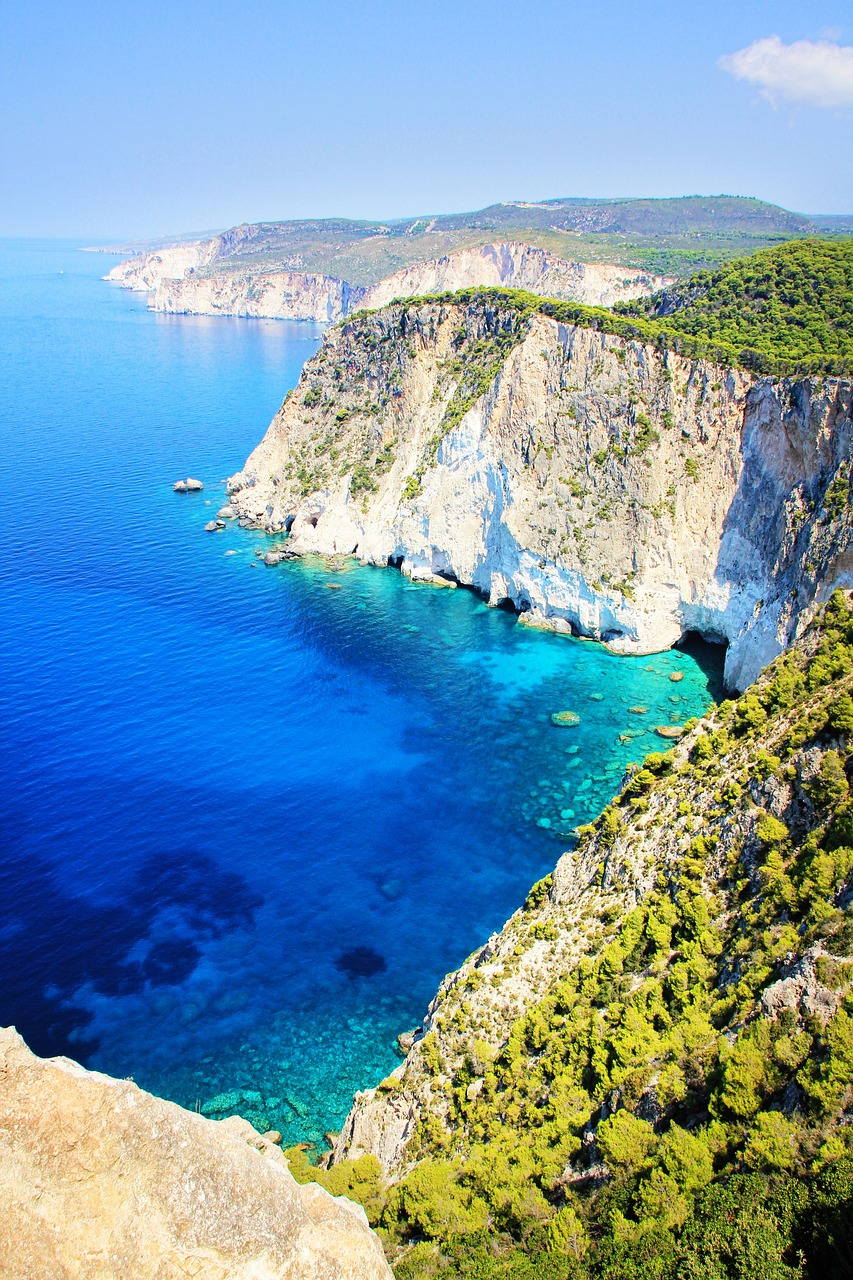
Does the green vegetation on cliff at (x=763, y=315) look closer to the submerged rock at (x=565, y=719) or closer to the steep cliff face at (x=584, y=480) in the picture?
the steep cliff face at (x=584, y=480)

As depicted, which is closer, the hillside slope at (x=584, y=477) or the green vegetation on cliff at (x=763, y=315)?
the hillside slope at (x=584, y=477)

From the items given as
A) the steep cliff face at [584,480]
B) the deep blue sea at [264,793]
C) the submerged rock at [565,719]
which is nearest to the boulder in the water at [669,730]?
the deep blue sea at [264,793]

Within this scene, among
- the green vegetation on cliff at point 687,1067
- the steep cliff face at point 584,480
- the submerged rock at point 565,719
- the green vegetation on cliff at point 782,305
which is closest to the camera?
the green vegetation on cliff at point 687,1067

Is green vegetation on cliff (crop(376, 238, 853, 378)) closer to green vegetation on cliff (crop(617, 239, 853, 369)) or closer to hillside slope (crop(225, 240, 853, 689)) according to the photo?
green vegetation on cliff (crop(617, 239, 853, 369))

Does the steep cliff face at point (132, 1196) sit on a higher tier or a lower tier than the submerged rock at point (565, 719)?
higher

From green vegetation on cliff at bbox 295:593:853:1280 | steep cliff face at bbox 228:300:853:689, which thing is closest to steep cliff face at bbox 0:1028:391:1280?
green vegetation on cliff at bbox 295:593:853:1280

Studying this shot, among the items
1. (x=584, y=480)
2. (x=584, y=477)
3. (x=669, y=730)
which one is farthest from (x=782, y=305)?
(x=669, y=730)

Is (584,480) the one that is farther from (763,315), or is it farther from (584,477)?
(763,315)

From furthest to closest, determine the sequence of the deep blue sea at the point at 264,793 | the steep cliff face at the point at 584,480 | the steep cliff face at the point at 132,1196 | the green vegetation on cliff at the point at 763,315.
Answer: the green vegetation on cliff at the point at 763,315 < the steep cliff face at the point at 584,480 < the deep blue sea at the point at 264,793 < the steep cliff face at the point at 132,1196
